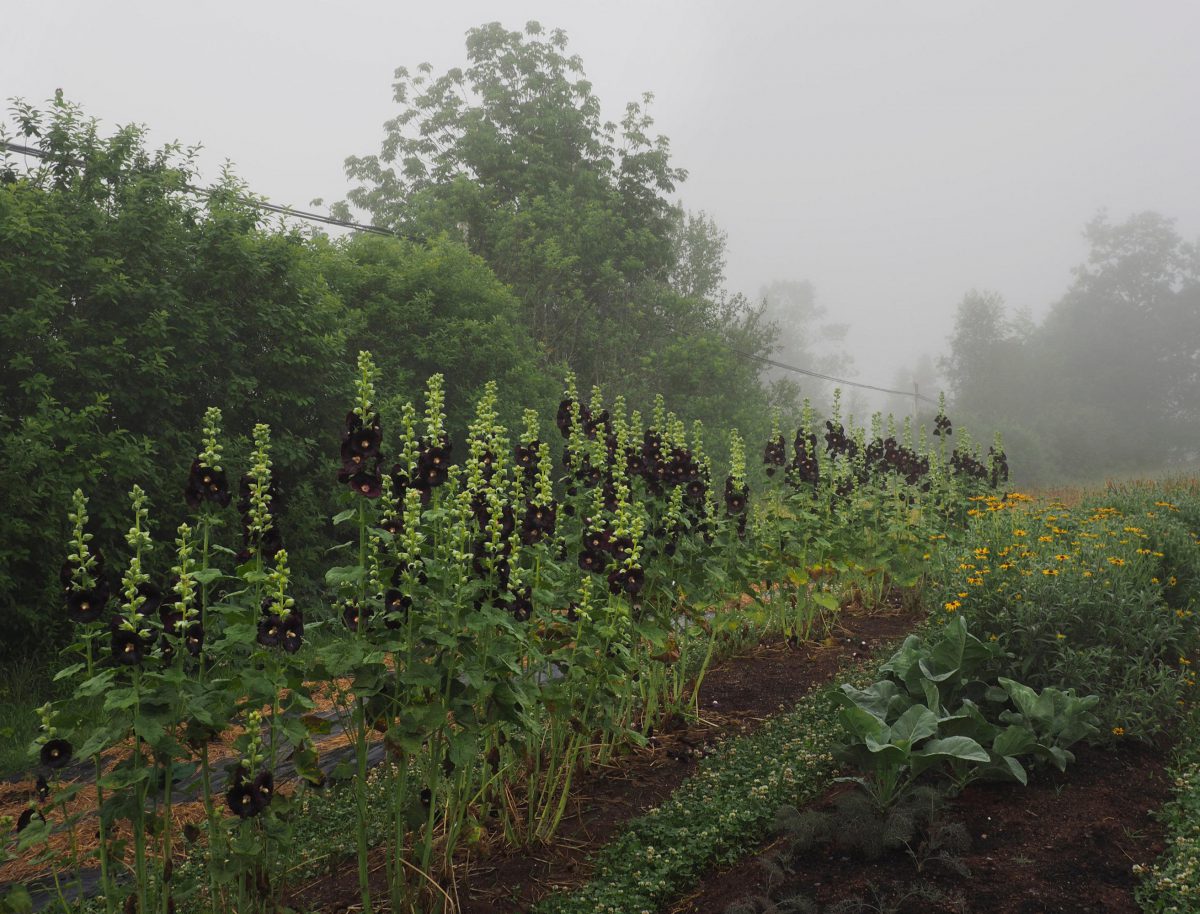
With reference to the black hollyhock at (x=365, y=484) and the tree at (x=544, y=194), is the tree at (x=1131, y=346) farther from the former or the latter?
the black hollyhock at (x=365, y=484)

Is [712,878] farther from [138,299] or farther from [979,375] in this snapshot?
[979,375]

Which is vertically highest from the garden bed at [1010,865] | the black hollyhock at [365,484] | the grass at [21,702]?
the black hollyhock at [365,484]

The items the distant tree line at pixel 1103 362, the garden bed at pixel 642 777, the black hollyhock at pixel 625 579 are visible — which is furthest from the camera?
the distant tree line at pixel 1103 362

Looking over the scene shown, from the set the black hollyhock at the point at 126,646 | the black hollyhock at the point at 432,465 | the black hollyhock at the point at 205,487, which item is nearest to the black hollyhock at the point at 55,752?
the black hollyhock at the point at 126,646

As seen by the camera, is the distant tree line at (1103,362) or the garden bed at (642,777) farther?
the distant tree line at (1103,362)

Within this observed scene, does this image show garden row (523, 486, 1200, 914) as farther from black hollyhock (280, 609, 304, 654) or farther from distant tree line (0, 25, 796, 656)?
distant tree line (0, 25, 796, 656)

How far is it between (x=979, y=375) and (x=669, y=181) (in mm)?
36961

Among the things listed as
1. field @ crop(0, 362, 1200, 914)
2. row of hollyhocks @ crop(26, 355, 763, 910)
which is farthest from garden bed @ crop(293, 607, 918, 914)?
row of hollyhocks @ crop(26, 355, 763, 910)

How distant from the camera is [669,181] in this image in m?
22.9

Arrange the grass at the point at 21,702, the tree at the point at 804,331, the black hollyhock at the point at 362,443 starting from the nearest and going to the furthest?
the black hollyhock at the point at 362,443
the grass at the point at 21,702
the tree at the point at 804,331

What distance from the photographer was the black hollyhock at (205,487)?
9.61 ft

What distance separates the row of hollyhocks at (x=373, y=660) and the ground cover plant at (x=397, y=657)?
0.04ft

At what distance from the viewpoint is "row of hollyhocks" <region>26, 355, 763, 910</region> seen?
2615 mm

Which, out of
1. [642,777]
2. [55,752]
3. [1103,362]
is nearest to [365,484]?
[55,752]
